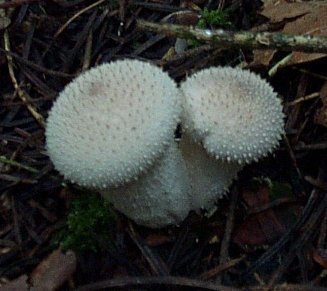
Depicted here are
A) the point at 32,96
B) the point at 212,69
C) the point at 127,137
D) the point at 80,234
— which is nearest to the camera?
the point at 127,137

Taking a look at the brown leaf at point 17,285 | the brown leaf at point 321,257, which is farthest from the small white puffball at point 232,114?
the brown leaf at point 17,285

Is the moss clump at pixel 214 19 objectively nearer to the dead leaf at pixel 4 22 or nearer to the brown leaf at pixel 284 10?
the brown leaf at pixel 284 10

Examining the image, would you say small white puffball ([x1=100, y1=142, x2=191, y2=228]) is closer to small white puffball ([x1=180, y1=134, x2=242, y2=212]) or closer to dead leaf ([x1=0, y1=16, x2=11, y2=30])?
small white puffball ([x1=180, y1=134, x2=242, y2=212])

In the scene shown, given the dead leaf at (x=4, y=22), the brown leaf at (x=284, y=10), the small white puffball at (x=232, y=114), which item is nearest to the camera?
the small white puffball at (x=232, y=114)

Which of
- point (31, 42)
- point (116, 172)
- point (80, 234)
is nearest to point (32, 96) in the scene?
point (31, 42)

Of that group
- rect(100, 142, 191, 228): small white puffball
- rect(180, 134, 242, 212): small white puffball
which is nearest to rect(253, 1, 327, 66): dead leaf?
rect(180, 134, 242, 212): small white puffball

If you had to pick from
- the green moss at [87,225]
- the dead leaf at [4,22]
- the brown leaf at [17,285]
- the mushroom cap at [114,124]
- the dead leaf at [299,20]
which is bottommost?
the brown leaf at [17,285]

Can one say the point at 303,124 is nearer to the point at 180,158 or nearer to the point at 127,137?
the point at 180,158
